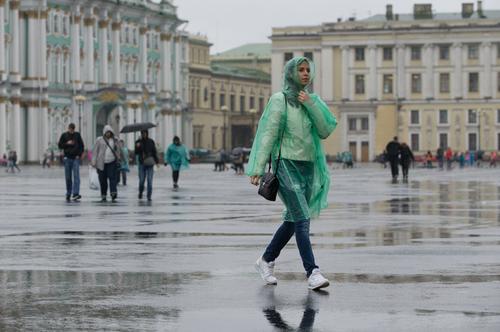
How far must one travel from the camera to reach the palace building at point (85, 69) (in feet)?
341

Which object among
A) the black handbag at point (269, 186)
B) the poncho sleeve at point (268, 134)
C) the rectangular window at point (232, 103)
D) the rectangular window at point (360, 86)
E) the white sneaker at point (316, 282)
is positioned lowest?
the white sneaker at point (316, 282)

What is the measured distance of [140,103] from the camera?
119875mm

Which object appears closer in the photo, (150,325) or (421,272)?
(150,325)

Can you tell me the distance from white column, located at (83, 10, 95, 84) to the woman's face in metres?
102

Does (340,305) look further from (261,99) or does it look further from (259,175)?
(261,99)

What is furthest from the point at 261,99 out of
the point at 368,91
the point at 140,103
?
the point at 140,103

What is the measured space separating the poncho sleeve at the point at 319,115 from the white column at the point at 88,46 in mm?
101984

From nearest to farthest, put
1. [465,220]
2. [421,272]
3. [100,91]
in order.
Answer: [421,272]
[465,220]
[100,91]

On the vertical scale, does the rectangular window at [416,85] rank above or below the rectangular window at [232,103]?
above

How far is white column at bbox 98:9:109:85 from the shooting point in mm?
117500

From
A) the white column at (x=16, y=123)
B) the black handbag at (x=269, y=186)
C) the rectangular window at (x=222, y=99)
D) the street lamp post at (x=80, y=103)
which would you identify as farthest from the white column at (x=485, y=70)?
the black handbag at (x=269, y=186)

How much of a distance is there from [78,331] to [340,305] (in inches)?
95.2

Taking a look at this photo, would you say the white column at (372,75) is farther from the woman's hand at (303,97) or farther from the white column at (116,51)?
the woman's hand at (303,97)

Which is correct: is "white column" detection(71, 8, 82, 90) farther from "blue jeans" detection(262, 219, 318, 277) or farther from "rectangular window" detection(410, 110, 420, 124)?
"blue jeans" detection(262, 219, 318, 277)
